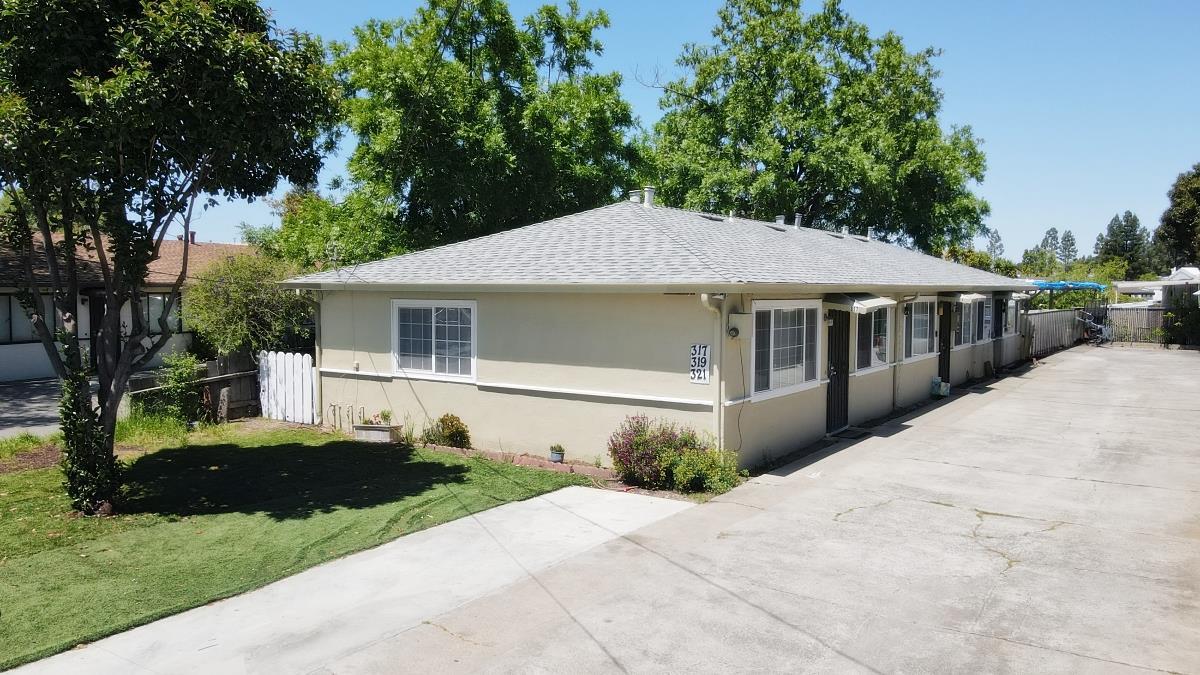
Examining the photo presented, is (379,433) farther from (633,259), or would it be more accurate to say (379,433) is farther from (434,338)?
(633,259)

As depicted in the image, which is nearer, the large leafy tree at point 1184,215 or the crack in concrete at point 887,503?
the crack in concrete at point 887,503

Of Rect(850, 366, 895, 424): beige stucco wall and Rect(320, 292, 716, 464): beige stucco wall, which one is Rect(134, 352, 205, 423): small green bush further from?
Rect(850, 366, 895, 424): beige stucco wall

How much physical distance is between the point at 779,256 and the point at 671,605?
28.7 feet

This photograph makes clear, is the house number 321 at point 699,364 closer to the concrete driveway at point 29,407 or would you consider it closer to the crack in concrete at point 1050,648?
the crack in concrete at point 1050,648

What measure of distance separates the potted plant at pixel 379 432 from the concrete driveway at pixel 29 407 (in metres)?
6.01

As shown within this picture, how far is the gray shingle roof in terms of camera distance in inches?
421

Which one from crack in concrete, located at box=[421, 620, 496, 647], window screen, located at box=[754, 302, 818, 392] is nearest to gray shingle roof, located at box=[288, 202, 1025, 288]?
window screen, located at box=[754, 302, 818, 392]

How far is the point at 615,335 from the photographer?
1096cm

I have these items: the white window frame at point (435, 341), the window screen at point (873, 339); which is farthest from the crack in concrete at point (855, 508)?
the white window frame at point (435, 341)

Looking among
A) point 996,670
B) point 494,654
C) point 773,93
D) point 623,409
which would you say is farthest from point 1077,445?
point 773,93

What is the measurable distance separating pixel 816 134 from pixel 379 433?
70.3 ft

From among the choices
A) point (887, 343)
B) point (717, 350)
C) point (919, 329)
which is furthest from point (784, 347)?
point (919, 329)

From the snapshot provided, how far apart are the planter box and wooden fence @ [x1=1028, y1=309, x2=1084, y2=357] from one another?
24732 mm

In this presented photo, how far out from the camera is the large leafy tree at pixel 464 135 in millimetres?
20938
